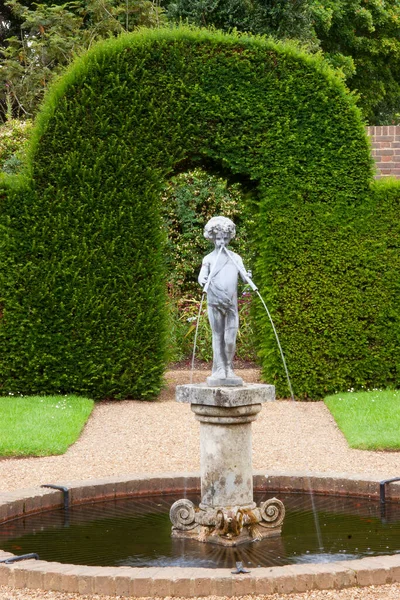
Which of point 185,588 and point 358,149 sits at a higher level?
point 358,149

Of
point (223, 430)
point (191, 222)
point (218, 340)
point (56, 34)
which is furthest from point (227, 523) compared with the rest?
point (56, 34)

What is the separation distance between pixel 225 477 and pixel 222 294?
111 centimetres

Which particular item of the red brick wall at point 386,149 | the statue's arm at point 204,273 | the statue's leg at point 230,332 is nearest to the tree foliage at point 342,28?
the red brick wall at point 386,149

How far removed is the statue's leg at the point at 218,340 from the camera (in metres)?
5.78

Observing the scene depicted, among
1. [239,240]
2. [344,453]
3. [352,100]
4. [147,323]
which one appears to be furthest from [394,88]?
[344,453]

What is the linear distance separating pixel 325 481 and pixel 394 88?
20676 mm

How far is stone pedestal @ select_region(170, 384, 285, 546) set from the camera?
5.72 meters

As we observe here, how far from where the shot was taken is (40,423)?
10086mm

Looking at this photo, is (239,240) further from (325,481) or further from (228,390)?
(228,390)

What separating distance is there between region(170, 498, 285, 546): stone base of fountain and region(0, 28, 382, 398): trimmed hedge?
6.02 m

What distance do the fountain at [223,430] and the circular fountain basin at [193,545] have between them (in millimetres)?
131

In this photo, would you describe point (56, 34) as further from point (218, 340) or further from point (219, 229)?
point (218, 340)

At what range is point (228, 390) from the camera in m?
5.64

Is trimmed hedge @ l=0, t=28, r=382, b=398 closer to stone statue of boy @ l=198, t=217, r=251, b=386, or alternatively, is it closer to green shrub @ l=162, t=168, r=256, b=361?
green shrub @ l=162, t=168, r=256, b=361
